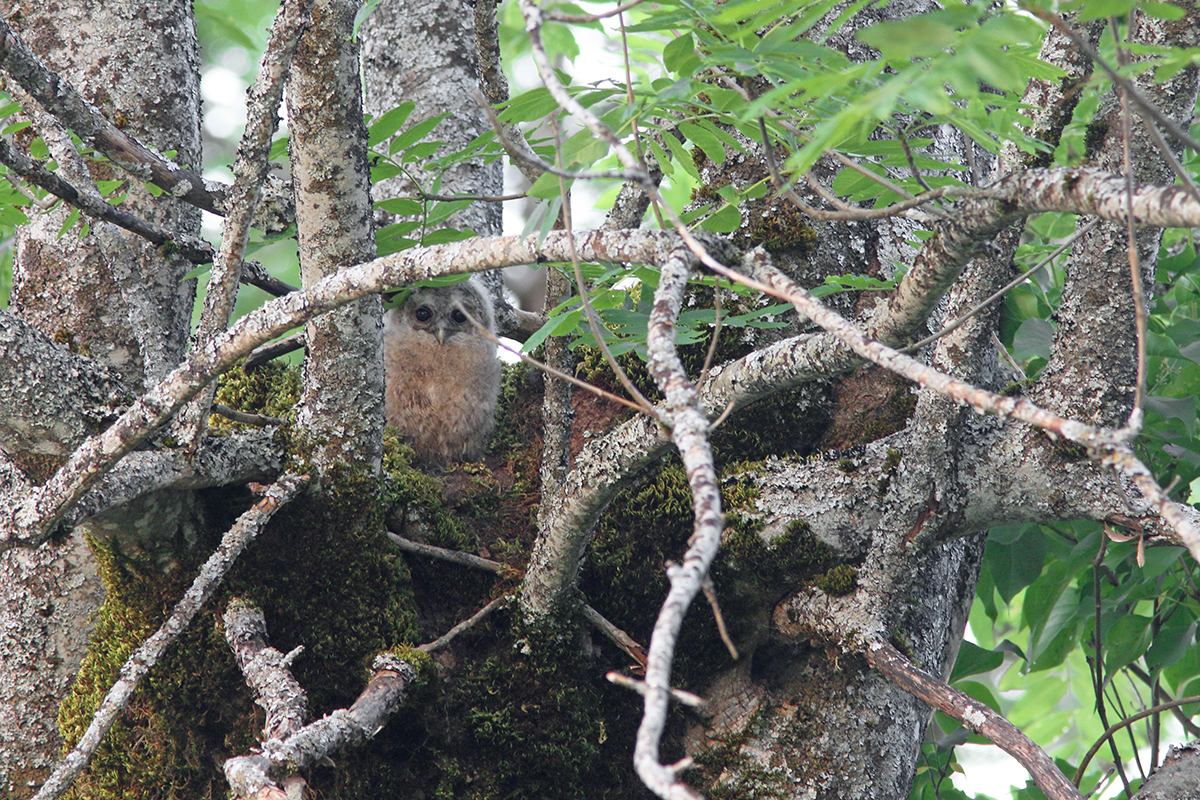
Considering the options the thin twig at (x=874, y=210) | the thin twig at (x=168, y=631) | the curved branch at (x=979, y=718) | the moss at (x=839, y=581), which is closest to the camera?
the thin twig at (x=874, y=210)

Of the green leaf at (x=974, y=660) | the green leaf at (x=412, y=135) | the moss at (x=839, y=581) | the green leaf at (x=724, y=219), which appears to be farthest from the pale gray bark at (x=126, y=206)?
the green leaf at (x=974, y=660)

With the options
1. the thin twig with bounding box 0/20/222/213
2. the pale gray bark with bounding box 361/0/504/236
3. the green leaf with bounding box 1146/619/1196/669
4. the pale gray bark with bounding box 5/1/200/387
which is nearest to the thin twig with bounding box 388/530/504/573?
the pale gray bark with bounding box 5/1/200/387

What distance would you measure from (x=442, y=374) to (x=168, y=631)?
6.51 ft

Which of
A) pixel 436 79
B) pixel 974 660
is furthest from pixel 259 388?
pixel 974 660

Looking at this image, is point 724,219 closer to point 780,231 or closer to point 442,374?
point 780,231

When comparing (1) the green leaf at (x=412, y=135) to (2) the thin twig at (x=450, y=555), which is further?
(2) the thin twig at (x=450, y=555)

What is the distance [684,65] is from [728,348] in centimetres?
130

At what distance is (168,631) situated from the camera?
7.04 ft

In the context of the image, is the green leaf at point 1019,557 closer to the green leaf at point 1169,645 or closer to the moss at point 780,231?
the green leaf at point 1169,645

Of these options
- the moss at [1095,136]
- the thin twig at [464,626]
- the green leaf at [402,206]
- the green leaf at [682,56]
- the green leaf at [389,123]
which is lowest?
the thin twig at [464,626]

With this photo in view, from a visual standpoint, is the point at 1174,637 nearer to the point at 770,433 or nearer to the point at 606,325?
the point at 770,433

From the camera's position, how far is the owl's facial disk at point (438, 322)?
4.25 metres

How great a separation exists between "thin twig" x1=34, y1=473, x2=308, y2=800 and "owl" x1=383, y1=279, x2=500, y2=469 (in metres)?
1.10

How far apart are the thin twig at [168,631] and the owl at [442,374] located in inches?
43.4
